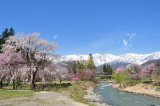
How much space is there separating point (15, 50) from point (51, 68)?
9.21 m

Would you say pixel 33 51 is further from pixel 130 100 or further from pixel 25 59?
pixel 130 100

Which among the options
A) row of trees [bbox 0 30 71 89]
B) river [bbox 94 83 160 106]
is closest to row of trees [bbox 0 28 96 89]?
row of trees [bbox 0 30 71 89]

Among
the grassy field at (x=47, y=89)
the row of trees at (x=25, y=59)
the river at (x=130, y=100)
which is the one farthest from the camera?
the row of trees at (x=25, y=59)

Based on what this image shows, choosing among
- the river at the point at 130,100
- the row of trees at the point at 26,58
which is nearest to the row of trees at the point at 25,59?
the row of trees at the point at 26,58

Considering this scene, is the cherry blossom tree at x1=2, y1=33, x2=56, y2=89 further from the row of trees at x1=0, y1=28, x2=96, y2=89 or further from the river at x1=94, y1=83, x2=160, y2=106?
the river at x1=94, y1=83, x2=160, y2=106

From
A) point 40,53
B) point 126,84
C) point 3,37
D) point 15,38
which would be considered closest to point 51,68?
point 40,53

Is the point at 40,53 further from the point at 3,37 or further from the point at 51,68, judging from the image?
the point at 3,37

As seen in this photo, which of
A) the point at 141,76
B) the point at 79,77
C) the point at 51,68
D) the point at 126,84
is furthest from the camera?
the point at 79,77

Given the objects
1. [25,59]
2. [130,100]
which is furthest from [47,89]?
[130,100]

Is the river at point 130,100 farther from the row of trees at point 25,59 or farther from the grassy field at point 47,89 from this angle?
the row of trees at point 25,59

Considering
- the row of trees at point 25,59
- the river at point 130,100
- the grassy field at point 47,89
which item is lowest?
the river at point 130,100

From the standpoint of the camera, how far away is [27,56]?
6988 cm

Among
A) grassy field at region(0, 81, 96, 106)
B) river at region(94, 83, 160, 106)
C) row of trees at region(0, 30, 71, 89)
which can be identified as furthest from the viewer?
row of trees at region(0, 30, 71, 89)

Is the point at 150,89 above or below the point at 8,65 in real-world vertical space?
below
